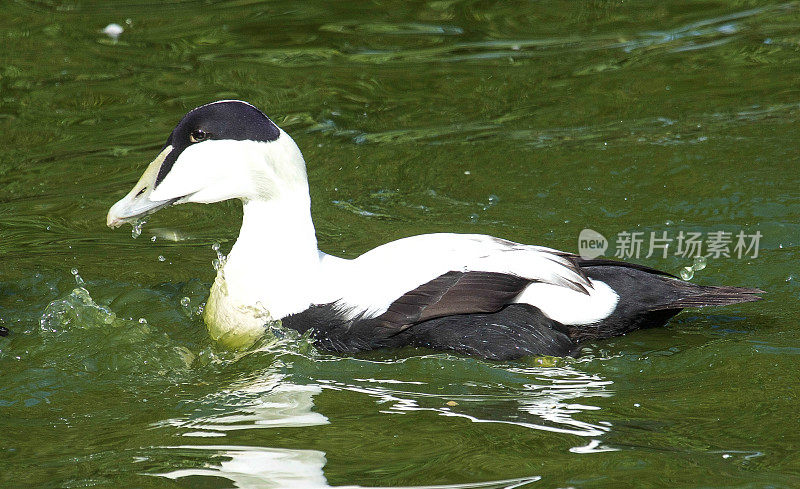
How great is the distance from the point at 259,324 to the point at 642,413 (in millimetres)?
1449

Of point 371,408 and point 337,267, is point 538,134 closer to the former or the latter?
point 337,267

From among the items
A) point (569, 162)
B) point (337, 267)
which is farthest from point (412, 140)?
point (337, 267)

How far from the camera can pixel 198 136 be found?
3824mm

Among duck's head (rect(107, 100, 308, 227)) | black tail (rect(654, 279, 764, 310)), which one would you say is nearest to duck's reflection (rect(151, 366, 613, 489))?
black tail (rect(654, 279, 764, 310))

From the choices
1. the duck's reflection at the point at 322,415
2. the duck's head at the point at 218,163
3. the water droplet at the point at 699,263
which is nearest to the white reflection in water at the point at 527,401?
the duck's reflection at the point at 322,415

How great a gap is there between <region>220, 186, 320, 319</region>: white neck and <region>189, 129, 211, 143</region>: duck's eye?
30 centimetres

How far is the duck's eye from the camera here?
3.82m

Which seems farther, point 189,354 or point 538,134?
point 538,134

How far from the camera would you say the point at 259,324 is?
153 inches

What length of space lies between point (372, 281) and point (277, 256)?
1.27 feet

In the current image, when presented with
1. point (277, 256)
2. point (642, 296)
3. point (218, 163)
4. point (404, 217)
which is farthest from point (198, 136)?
point (404, 217)

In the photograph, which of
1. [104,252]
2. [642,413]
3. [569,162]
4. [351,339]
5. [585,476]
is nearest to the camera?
[585,476]

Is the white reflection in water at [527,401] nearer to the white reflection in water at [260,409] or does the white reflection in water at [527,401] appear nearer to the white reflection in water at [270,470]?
the white reflection in water at [260,409]

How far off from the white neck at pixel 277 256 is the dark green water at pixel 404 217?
6.4 inches
